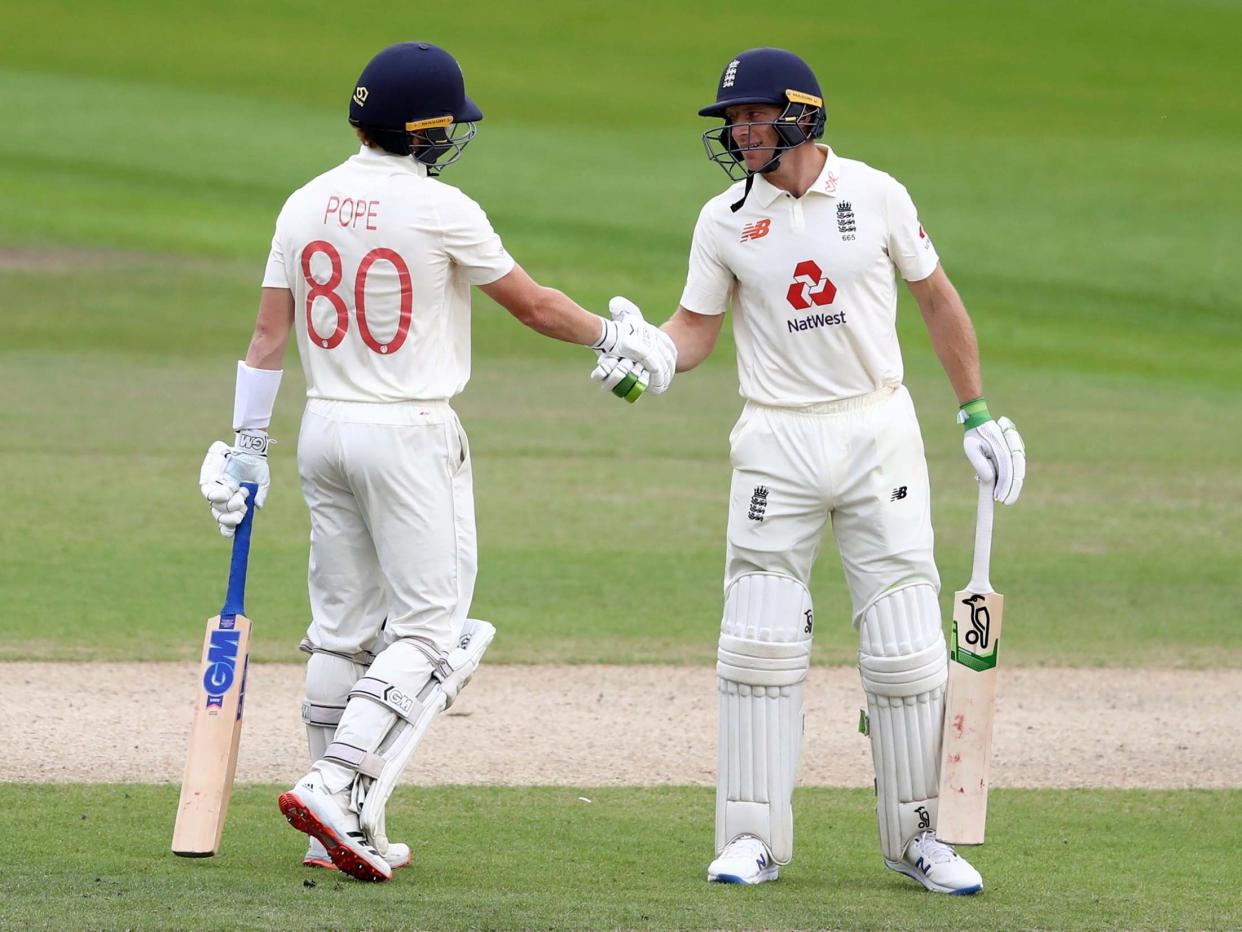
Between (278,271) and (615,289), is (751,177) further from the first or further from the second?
(615,289)

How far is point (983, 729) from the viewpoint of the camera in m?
5.10

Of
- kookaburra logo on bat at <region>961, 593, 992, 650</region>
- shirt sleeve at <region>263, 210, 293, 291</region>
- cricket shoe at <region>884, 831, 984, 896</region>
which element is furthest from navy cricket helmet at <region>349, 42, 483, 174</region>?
cricket shoe at <region>884, 831, 984, 896</region>

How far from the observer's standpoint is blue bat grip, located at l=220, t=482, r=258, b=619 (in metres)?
5.14

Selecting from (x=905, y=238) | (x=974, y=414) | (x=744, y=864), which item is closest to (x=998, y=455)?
(x=974, y=414)

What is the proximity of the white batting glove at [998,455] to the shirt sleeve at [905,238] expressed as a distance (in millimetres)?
409

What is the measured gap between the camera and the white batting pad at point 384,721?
494 centimetres

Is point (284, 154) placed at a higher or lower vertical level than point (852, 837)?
higher

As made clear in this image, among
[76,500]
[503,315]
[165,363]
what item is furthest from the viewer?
[503,315]

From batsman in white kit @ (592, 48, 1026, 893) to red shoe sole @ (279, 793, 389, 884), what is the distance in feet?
3.06

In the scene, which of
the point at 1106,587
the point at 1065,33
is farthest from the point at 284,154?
the point at 1106,587

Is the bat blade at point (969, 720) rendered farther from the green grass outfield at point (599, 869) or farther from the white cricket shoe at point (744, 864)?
the white cricket shoe at point (744, 864)

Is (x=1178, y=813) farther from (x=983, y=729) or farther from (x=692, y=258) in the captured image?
(x=692, y=258)

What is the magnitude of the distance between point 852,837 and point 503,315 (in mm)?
15636

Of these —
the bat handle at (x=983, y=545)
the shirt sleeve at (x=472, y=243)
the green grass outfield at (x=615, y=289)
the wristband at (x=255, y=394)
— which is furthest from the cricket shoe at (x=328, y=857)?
the green grass outfield at (x=615, y=289)
